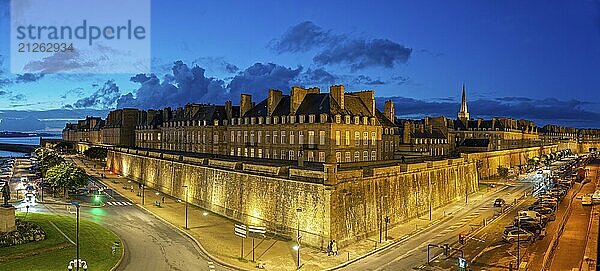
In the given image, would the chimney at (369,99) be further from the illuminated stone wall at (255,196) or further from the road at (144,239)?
the road at (144,239)

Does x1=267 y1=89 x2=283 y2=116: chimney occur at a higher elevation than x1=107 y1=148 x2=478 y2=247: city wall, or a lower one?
higher

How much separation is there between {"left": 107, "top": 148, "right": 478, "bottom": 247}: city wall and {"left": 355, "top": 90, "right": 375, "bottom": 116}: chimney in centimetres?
968

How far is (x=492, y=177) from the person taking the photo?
86.3 m

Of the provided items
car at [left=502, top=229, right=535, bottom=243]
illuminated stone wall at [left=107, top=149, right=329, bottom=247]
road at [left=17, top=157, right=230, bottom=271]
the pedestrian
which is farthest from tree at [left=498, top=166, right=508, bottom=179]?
road at [left=17, top=157, right=230, bottom=271]

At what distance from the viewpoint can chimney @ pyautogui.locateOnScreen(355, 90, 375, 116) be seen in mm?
54009

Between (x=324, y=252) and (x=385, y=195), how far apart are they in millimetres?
9915

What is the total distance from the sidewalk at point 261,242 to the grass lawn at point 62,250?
6884mm

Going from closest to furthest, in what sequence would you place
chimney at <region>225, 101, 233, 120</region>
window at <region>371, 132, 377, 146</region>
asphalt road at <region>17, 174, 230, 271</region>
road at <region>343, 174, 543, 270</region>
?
asphalt road at <region>17, 174, 230, 271</region> < road at <region>343, 174, 543, 270</region> < window at <region>371, 132, 377, 146</region> < chimney at <region>225, 101, 233, 120</region>

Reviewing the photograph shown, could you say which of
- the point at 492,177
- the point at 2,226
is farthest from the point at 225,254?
the point at 492,177

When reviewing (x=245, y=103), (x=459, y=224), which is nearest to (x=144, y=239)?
(x=245, y=103)

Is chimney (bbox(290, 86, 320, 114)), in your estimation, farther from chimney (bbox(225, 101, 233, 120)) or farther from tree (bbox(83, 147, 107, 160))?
tree (bbox(83, 147, 107, 160))

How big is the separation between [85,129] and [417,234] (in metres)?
125

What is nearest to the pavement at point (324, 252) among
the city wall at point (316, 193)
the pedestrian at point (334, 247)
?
the pedestrian at point (334, 247)

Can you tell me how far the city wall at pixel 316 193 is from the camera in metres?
34.6
